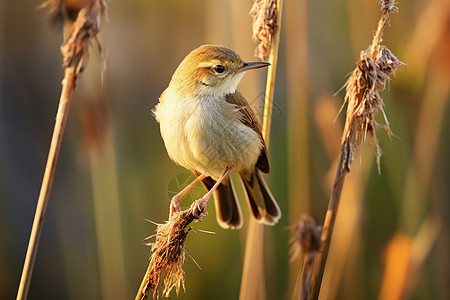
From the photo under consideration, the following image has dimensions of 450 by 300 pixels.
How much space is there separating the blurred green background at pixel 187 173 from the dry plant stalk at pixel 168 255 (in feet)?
2.56

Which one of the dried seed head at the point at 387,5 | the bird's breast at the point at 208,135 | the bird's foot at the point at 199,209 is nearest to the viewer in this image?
the dried seed head at the point at 387,5

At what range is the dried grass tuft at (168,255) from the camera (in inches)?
75.8

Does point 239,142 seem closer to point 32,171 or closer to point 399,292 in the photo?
point 399,292

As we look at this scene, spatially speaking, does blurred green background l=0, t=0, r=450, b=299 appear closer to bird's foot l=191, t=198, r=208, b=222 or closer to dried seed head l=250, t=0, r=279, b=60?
bird's foot l=191, t=198, r=208, b=222

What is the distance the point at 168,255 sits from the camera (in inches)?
77.0

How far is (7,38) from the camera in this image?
4066mm

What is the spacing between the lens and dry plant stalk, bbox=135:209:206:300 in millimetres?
1925

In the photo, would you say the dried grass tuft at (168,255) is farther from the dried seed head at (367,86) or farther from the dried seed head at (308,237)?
the dried seed head at (367,86)

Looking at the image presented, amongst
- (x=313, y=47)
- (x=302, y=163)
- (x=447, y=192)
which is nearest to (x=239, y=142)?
(x=302, y=163)

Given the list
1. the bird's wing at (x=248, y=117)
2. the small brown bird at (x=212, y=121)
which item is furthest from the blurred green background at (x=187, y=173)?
the small brown bird at (x=212, y=121)

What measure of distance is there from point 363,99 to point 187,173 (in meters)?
1.90

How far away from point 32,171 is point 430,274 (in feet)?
11.0

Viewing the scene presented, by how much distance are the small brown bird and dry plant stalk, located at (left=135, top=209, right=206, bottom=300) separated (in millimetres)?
510

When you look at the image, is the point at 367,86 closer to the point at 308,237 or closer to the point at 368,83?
the point at 368,83
